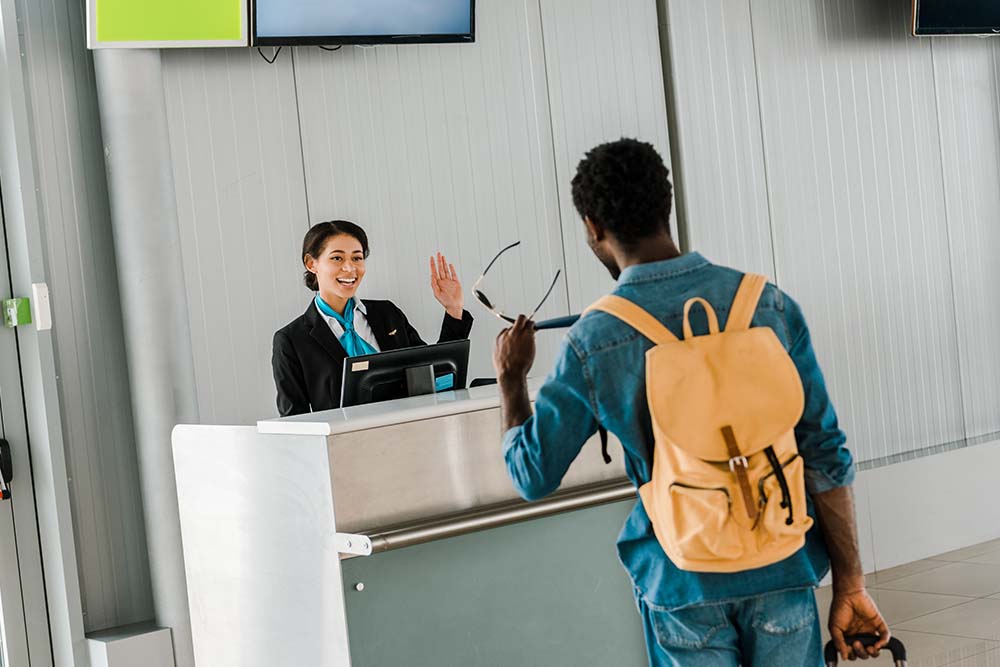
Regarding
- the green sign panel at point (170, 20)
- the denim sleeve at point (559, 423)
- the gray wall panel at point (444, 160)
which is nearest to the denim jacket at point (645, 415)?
the denim sleeve at point (559, 423)

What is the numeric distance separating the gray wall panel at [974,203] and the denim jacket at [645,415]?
16.2ft

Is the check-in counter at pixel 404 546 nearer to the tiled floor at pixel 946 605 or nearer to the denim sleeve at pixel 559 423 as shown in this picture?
the denim sleeve at pixel 559 423

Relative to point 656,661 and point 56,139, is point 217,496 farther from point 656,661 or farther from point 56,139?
point 56,139

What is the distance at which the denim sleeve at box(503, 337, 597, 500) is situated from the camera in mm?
1687

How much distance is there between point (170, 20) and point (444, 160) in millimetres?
1215

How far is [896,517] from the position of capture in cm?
578

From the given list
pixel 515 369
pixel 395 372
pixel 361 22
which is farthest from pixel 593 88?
pixel 515 369

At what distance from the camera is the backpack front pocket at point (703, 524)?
1614mm

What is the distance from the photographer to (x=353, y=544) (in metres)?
2.38

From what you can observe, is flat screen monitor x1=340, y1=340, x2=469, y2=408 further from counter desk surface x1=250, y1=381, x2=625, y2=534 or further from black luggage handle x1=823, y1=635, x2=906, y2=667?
black luggage handle x1=823, y1=635, x2=906, y2=667

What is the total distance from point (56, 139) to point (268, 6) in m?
0.84

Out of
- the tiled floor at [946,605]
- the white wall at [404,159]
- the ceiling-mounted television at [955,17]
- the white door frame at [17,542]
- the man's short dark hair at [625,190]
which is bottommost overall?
the tiled floor at [946,605]

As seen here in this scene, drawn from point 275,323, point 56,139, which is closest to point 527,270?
point 275,323

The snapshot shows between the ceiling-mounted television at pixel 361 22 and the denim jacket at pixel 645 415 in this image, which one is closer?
the denim jacket at pixel 645 415
